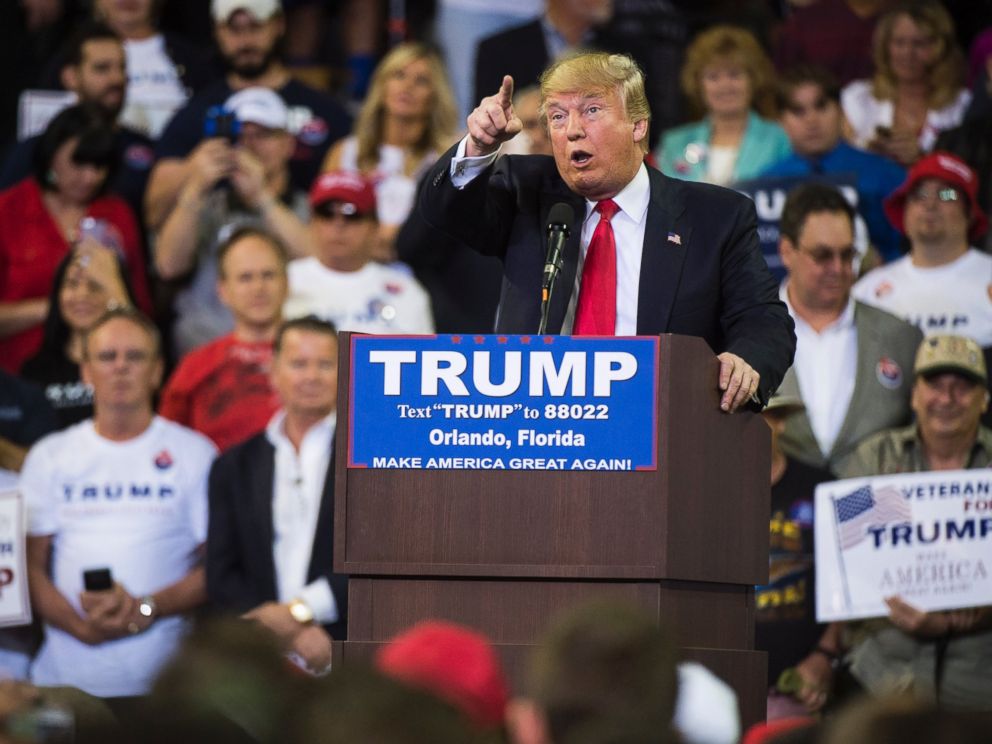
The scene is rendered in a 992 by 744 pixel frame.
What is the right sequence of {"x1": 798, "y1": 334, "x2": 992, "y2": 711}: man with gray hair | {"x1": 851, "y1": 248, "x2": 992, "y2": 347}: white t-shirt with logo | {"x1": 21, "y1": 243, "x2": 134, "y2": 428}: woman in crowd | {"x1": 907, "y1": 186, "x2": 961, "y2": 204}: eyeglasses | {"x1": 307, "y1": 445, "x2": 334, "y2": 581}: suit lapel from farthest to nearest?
{"x1": 21, "y1": 243, "x2": 134, "y2": 428}: woman in crowd < {"x1": 907, "y1": 186, "x2": 961, "y2": 204}: eyeglasses < {"x1": 851, "y1": 248, "x2": 992, "y2": 347}: white t-shirt with logo < {"x1": 307, "y1": 445, "x2": 334, "y2": 581}: suit lapel < {"x1": 798, "y1": 334, "x2": 992, "y2": 711}: man with gray hair

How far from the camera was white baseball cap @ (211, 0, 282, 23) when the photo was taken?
8.47 m

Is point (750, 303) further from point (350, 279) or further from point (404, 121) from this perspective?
point (404, 121)

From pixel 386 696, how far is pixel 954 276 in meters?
5.43

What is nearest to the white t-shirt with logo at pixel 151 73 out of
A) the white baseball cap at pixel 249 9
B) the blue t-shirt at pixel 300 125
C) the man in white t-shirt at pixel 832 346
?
the blue t-shirt at pixel 300 125

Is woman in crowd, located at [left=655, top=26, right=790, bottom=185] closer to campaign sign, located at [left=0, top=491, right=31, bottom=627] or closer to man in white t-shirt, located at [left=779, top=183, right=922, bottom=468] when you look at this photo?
man in white t-shirt, located at [left=779, top=183, right=922, bottom=468]

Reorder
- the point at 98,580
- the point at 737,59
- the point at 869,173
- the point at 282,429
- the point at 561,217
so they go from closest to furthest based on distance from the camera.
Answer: the point at 561,217, the point at 98,580, the point at 282,429, the point at 869,173, the point at 737,59

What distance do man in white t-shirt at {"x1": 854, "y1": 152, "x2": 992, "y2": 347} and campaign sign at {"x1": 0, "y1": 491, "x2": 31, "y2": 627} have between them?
326 cm

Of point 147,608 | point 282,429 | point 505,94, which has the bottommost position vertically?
point 147,608

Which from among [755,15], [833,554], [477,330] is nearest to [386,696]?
[833,554]

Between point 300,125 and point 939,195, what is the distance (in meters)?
2.97

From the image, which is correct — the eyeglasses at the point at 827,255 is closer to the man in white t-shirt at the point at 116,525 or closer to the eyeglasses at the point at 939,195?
the eyeglasses at the point at 939,195

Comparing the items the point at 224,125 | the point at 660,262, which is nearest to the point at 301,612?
the point at 660,262

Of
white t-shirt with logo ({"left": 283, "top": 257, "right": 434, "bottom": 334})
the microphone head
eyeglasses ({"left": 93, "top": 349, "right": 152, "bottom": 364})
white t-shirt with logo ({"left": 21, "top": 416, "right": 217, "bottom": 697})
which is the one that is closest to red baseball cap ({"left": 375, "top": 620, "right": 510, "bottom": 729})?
the microphone head

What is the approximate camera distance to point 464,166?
4.09 metres
